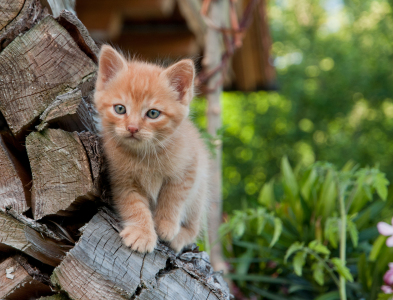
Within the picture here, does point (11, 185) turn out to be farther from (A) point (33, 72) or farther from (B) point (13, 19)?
(B) point (13, 19)

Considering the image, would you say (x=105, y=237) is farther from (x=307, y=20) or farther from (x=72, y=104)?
(x=307, y=20)

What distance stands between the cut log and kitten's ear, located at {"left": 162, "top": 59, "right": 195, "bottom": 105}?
79 cm

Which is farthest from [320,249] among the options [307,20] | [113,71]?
[307,20]

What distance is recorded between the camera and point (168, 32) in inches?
206

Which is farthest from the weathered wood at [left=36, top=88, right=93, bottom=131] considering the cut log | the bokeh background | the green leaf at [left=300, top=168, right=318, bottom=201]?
the bokeh background

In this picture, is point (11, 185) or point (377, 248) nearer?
point (11, 185)

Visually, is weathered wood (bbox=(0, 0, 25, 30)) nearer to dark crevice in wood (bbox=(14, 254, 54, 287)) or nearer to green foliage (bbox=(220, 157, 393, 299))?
dark crevice in wood (bbox=(14, 254, 54, 287))

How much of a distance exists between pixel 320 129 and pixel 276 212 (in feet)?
20.7

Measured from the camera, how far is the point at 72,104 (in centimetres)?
164

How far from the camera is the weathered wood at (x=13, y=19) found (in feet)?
5.34

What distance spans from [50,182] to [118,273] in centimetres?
46

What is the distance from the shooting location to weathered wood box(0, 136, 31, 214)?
5.38ft

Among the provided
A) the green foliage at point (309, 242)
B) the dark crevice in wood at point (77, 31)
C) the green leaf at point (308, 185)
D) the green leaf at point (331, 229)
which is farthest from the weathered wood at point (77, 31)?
the green leaf at point (308, 185)

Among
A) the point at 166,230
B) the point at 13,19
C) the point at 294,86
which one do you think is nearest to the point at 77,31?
the point at 13,19
